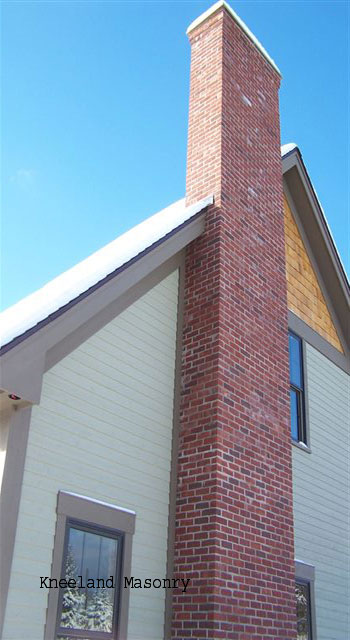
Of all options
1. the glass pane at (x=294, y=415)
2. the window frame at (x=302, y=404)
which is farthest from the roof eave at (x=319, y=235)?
the glass pane at (x=294, y=415)

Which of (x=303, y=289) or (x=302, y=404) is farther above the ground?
(x=303, y=289)

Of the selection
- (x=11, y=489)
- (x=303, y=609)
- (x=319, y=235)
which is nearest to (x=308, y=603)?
(x=303, y=609)

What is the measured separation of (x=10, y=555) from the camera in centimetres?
556

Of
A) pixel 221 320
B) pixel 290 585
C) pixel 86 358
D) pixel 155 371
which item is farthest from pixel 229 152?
pixel 290 585

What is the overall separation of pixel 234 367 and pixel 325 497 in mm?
3608

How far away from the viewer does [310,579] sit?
369 inches

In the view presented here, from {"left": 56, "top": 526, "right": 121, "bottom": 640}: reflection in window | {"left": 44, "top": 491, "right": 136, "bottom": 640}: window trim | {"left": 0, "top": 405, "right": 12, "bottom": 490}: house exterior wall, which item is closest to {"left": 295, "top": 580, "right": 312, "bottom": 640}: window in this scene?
{"left": 44, "top": 491, "right": 136, "bottom": 640}: window trim

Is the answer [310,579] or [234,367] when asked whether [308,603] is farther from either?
[234,367]

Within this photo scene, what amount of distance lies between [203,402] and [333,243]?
234 inches

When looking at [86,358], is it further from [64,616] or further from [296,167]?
[296,167]

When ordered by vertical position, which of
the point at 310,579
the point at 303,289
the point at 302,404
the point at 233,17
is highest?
the point at 233,17

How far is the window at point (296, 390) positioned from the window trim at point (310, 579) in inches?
70.4

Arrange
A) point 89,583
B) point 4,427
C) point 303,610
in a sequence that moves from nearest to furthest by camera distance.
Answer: point 4,427, point 89,583, point 303,610

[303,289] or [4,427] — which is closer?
[4,427]
